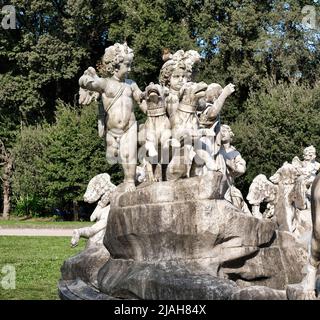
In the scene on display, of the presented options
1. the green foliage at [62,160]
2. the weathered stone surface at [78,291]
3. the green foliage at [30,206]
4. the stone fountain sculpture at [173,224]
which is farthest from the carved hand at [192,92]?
the green foliage at [30,206]

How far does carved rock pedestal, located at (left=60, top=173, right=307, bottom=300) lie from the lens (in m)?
7.68

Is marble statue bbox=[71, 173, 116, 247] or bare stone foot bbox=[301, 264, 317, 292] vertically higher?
marble statue bbox=[71, 173, 116, 247]

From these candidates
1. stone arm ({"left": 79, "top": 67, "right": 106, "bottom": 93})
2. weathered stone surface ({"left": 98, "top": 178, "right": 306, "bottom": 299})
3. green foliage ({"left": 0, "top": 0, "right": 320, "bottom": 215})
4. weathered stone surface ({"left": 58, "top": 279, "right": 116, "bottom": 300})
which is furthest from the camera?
green foliage ({"left": 0, "top": 0, "right": 320, "bottom": 215})

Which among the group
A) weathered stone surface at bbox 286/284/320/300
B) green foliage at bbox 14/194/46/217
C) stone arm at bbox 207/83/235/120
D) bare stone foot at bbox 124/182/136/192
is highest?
stone arm at bbox 207/83/235/120

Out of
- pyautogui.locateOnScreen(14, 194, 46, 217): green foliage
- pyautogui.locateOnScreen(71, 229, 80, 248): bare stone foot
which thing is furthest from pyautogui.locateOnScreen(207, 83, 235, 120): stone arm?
pyautogui.locateOnScreen(14, 194, 46, 217): green foliage

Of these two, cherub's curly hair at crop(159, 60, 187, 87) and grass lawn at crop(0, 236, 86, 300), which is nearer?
cherub's curly hair at crop(159, 60, 187, 87)

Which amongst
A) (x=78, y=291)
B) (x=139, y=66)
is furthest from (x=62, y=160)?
(x=78, y=291)

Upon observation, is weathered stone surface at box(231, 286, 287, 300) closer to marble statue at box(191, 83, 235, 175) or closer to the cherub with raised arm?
marble statue at box(191, 83, 235, 175)

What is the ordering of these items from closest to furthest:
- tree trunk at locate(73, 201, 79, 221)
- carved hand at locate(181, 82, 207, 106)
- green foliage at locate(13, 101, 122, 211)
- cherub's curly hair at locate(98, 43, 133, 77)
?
carved hand at locate(181, 82, 207, 106) < cherub's curly hair at locate(98, 43, 133, 77) < green foliage at locate(13, 101, 122, 211) < tree trunk at locate(73, 201, 79, 221)

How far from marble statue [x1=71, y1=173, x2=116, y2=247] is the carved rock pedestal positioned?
1900 millimetres

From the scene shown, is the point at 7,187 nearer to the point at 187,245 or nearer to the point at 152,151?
the point at 152,151

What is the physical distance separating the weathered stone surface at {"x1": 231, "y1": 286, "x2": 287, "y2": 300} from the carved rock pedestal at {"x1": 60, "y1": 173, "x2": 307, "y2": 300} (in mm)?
477

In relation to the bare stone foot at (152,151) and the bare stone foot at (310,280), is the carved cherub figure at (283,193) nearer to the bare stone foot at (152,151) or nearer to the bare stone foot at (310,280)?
the bare stone foot at (152,151)

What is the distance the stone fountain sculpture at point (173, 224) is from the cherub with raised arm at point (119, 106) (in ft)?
0.04
